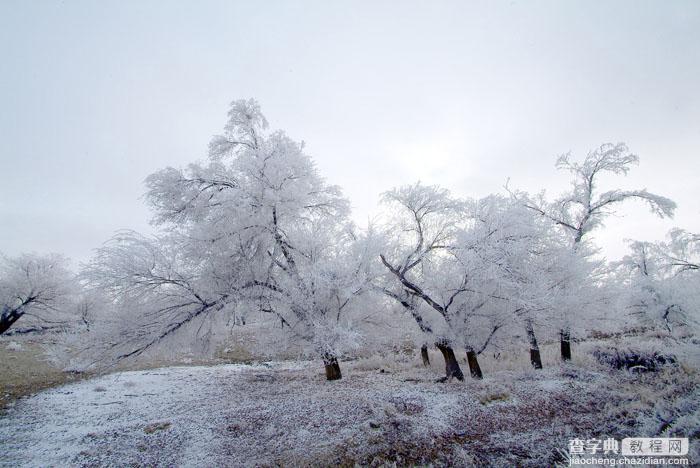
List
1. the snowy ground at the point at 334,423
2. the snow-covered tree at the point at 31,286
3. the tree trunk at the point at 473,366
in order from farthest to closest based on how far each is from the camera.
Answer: the snow-covered tree at the point at 31,286
the tree trunk at the point at 473,366
the snowy ground at the point at 334,423

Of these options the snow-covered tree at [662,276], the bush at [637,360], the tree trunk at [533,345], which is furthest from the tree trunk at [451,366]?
the snow-covered tree at [662,276]

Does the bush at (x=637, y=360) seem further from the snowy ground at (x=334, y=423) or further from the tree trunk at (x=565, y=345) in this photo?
the snowy ground at (x=334, y=423)

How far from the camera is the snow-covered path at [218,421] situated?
6.61 meters

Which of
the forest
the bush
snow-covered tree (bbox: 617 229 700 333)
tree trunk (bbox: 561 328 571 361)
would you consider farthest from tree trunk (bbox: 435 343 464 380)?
snow-covered tree (bbox: 617 229 700 333)

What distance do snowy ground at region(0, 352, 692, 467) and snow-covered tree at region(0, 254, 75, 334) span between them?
18075 millimetres

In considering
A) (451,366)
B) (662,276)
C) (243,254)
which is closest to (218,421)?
(243,254)

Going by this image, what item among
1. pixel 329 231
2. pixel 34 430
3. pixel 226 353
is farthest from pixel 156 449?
pixel 226 353

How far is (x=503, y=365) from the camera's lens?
1331 cm

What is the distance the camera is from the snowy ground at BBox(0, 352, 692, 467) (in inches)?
237

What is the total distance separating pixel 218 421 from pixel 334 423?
3.31m

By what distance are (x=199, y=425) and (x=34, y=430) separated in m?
5.01

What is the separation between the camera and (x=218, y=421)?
26.9ft

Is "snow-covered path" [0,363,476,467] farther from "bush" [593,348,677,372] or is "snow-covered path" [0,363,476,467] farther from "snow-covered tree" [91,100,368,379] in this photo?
"bush" [593,348,677,372]

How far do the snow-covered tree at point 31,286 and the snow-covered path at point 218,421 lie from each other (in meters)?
17.6
